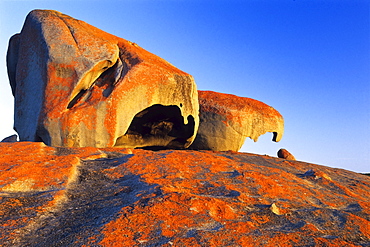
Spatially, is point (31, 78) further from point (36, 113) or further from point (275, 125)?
point (275, 125)

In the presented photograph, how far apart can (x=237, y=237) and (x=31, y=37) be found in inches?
419

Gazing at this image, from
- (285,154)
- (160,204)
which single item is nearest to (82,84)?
(160,204)

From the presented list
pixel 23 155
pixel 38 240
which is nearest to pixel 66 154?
pixel 23 155

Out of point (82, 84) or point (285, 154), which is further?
point (285, 154)

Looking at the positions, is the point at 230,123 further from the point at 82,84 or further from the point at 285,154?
the point at 82,84

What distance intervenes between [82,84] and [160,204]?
7.30 meters

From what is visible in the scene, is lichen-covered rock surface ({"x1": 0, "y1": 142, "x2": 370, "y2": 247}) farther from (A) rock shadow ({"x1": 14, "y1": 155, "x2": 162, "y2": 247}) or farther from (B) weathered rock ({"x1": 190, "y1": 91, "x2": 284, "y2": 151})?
(B) weathered rock ({"x1": 190, "y1": 91, "x2": 284, "y2": 151})

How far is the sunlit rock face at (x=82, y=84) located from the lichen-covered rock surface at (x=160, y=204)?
3164 mm

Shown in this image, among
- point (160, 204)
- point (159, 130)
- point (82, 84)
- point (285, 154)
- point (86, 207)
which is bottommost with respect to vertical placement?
point (285, 154)

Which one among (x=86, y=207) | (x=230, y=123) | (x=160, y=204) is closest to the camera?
(x=160, y=204)

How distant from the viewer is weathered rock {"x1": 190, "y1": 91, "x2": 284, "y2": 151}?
52.7ft

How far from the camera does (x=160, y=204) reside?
157 inches

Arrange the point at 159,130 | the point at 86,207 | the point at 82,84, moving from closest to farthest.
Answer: the point at 86,207, the point at 82,84, the point at 159,130

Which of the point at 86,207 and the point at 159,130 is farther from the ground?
the point at 86,207
